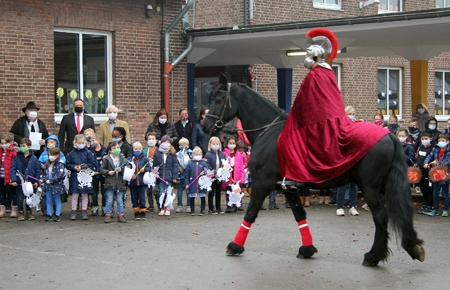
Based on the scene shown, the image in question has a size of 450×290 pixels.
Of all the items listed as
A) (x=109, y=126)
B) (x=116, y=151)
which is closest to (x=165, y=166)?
(x=116, y=151)

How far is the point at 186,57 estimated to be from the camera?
19.1m

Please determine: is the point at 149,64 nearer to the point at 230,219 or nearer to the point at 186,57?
the point at 186,57

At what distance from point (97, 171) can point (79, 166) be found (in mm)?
433

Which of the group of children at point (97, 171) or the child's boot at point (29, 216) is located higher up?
the group of children at point (97, 171)

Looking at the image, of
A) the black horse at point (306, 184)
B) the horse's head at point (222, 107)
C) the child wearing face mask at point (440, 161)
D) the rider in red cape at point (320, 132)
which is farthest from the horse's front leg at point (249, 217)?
the child wearing face mask at point (440, 161)

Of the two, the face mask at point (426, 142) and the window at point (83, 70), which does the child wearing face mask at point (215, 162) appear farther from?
the window at point (83, 70)

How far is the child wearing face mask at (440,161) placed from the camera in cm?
1311

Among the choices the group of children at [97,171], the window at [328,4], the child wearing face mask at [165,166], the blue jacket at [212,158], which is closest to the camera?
the group of children at [97,171]

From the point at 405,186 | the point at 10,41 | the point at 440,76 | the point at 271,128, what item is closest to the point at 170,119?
the point at 10,41

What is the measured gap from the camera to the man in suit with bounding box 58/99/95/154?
14.3 meters

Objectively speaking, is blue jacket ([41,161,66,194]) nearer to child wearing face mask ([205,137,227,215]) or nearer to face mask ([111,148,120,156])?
face mask ([111,148,120,156])

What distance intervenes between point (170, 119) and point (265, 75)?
5621 millimetres

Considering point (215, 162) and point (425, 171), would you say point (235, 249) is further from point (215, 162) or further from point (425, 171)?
point (425, 171)

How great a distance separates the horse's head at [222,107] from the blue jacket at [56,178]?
378 centimetres
